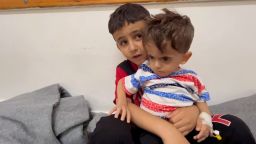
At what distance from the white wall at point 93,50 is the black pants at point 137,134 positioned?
56cm

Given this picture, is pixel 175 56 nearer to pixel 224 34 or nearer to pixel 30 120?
pixel 224 34

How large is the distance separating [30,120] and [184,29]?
838 millimetres

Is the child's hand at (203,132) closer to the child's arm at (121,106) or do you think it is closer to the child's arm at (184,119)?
the child's arm at (184,119)

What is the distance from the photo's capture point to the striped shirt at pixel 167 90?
3.14ft

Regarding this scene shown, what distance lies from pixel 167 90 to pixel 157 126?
11 cm

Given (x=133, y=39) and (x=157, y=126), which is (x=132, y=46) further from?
(x=157, y=126)

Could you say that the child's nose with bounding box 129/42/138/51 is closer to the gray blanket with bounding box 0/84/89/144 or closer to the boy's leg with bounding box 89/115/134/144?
the boy's leg with bounding box 89/115/134/144

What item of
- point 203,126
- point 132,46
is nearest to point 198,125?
point 203,126

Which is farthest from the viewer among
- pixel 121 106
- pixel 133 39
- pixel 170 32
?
pixel 133 39

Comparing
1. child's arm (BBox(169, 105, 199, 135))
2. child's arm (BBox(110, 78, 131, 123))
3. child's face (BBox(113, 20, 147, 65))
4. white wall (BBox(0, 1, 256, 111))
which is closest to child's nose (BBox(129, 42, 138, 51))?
child's face (BBox(113, 20, 147, 65))

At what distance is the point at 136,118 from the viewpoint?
960 millimetres

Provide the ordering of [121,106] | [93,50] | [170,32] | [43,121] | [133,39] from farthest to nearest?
[93,50]
[43,121]
[133,39]
[121,106]
[170,32]

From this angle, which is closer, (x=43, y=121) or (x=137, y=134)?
(x=137, y=134)

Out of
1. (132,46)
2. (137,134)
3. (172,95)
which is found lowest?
(137,134)
